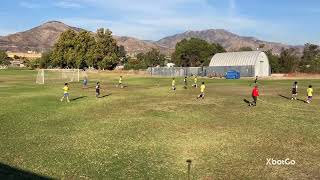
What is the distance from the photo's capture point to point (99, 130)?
87.1ft

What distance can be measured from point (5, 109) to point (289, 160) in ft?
84.9

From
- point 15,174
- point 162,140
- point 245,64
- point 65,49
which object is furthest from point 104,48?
point 15,174

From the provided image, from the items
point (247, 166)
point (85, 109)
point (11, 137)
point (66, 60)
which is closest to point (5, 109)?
point (85, 109)

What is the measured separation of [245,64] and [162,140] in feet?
271

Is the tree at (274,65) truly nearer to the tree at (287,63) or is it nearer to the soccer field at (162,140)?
the tree at (287,63)

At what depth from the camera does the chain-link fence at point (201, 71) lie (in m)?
102

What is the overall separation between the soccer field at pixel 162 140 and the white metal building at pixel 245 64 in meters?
64.0

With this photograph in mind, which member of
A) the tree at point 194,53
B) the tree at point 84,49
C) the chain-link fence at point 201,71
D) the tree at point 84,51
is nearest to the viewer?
the chain-link fence at point 201,71

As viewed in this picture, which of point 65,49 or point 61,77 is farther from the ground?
point 65,49

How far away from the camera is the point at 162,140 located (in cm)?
2344

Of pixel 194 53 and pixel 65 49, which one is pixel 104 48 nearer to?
pixel 65 49

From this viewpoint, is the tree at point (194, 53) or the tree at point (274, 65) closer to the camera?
the tree at point (274, 65)

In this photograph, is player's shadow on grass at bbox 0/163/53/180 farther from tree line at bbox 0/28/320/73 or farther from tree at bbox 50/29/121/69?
tree at bbox 50/29/121/69

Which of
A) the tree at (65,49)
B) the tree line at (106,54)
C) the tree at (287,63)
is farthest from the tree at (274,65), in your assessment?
the tree at (65,49)
